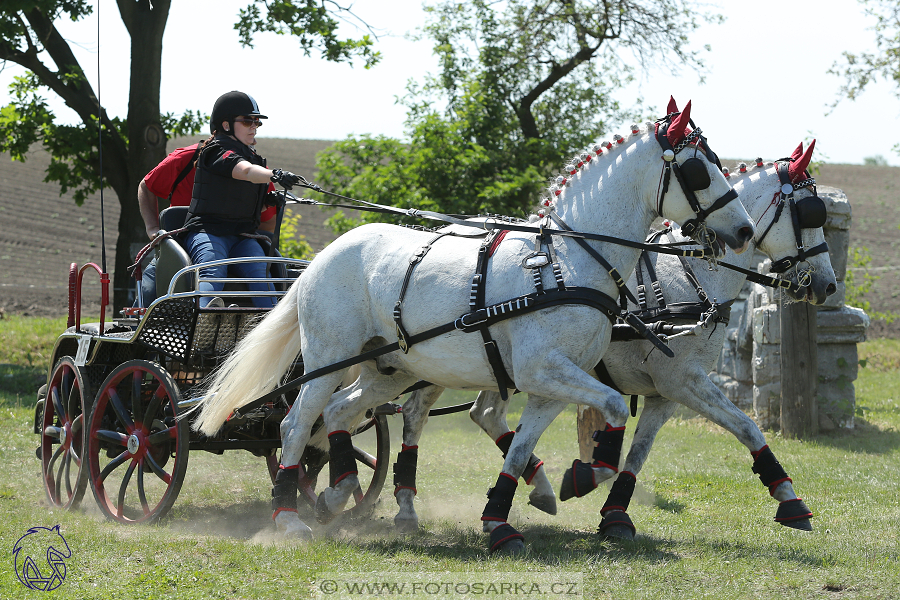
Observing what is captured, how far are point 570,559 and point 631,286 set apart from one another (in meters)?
1.62

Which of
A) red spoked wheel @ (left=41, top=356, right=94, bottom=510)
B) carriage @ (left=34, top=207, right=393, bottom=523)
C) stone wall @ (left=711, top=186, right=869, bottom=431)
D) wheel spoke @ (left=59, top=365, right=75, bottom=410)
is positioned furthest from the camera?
stone wall @ (left=711, top=186, right=869, bottom=431)

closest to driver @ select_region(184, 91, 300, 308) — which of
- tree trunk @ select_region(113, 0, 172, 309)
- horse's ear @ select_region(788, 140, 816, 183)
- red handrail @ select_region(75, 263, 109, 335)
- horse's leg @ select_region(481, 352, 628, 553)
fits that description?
red handrail @ select_region(75, 263, 109, 335)

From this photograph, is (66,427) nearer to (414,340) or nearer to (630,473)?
(414,340)

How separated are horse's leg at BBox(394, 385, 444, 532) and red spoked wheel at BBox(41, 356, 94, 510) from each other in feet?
6.52

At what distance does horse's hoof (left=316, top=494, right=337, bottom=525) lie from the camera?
4762mm

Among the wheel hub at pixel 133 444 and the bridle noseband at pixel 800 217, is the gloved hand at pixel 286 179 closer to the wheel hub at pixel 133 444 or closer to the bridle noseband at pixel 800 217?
the wheel hub at pixel 133 444

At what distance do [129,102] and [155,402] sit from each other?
717 centimetres

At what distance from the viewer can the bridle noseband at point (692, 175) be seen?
3.94 m

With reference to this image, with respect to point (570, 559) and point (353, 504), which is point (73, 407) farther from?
point (570, 559)

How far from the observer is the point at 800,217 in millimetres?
4613

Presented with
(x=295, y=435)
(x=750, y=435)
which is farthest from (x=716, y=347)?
(x=295, y=435)

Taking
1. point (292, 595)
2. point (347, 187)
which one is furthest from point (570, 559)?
point (347, 187)

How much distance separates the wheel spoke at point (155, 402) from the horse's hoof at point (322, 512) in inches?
42.5

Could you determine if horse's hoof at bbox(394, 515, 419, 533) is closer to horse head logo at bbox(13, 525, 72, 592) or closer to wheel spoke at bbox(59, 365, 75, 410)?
horse head logo at bbox(13, 525, 72, 592)
